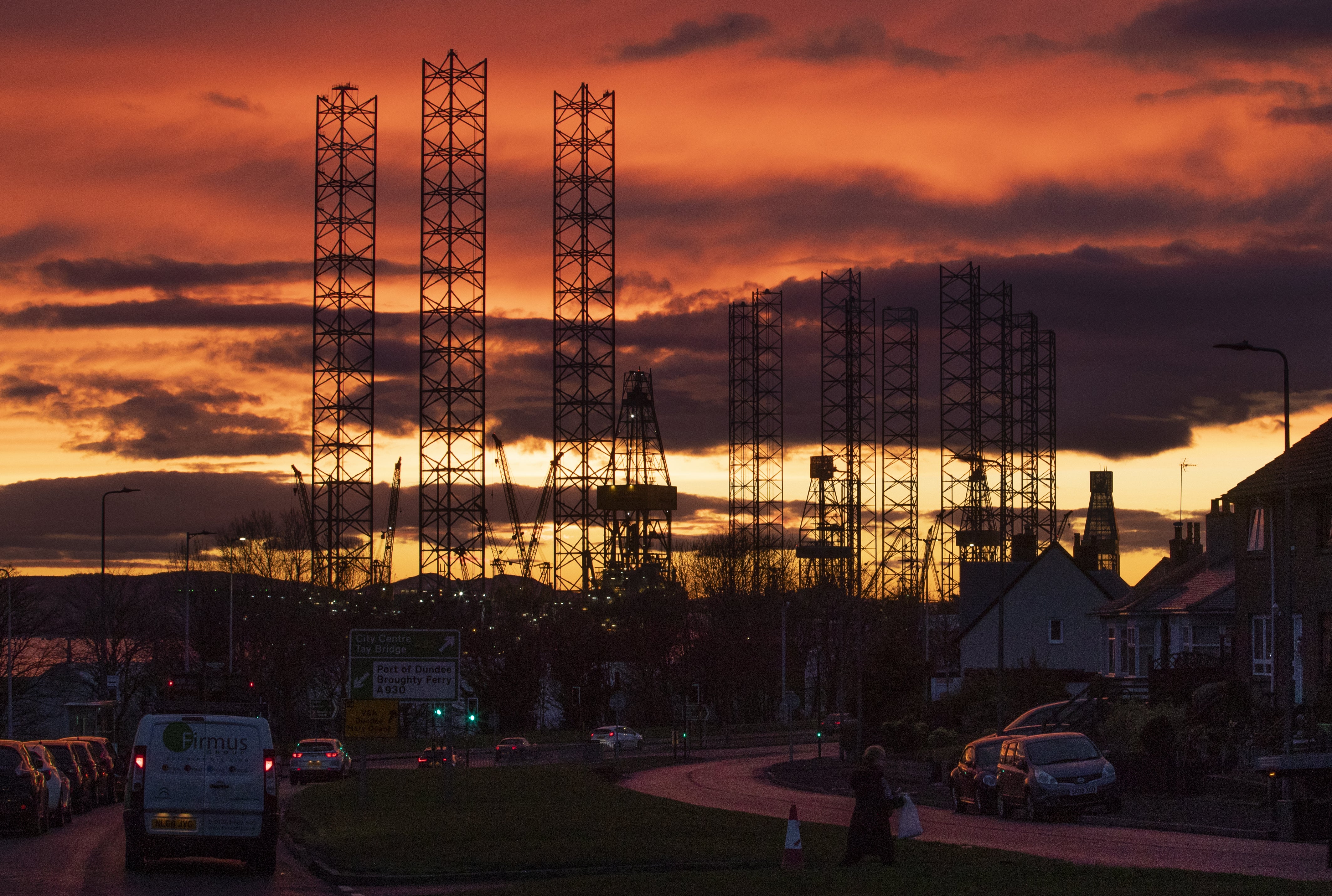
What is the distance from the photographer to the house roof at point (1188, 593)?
55156 millimetres

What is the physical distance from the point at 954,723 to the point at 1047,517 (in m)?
71.1

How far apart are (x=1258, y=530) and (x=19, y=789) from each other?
106 ft

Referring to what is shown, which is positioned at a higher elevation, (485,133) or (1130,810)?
(485,133)

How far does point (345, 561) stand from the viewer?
95750mm

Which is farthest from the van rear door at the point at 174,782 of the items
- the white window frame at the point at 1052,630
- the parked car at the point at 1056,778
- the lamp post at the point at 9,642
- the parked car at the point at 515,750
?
the white window frame at the point at 1052,630

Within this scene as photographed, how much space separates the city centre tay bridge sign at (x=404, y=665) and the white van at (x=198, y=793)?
12.2 m

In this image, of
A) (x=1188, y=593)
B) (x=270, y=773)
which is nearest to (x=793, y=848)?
(x=270, y=773)

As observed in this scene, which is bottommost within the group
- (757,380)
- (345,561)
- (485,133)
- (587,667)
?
(587,667)

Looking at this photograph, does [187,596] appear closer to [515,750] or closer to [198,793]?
[515,750]

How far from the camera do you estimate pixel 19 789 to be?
25.8 m

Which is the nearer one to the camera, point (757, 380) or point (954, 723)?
point (954, 723)

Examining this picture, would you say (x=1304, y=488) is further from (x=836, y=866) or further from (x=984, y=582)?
(x=984, y=582)

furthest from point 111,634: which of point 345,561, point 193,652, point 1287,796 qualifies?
point 1287,796

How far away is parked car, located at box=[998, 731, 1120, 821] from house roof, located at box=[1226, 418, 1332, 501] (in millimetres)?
10901
